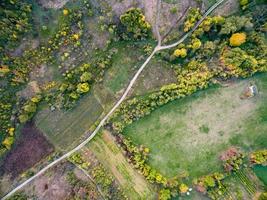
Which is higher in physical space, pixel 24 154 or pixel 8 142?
pixel 8 142

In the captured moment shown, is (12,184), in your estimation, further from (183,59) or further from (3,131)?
(183,59)

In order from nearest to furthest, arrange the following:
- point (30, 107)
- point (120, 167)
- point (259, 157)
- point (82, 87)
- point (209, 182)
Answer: point (259, 157), point (209, 182), point (82, 87), point (30, 107), point (120, 167)

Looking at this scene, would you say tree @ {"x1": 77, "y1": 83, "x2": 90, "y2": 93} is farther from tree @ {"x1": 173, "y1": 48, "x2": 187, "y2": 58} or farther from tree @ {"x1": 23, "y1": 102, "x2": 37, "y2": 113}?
tree @ {"x1": 173, "y1": 48, "x2": 187, "y2": 58}

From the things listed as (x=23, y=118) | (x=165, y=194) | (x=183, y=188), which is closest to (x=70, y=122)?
(x=23, y=118)

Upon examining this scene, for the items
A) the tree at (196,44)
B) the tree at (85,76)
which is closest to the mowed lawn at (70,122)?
the tree at (85,76)

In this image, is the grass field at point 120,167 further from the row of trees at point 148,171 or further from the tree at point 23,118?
the tree at point 23,118

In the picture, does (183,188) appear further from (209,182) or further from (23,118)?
(23,118)
